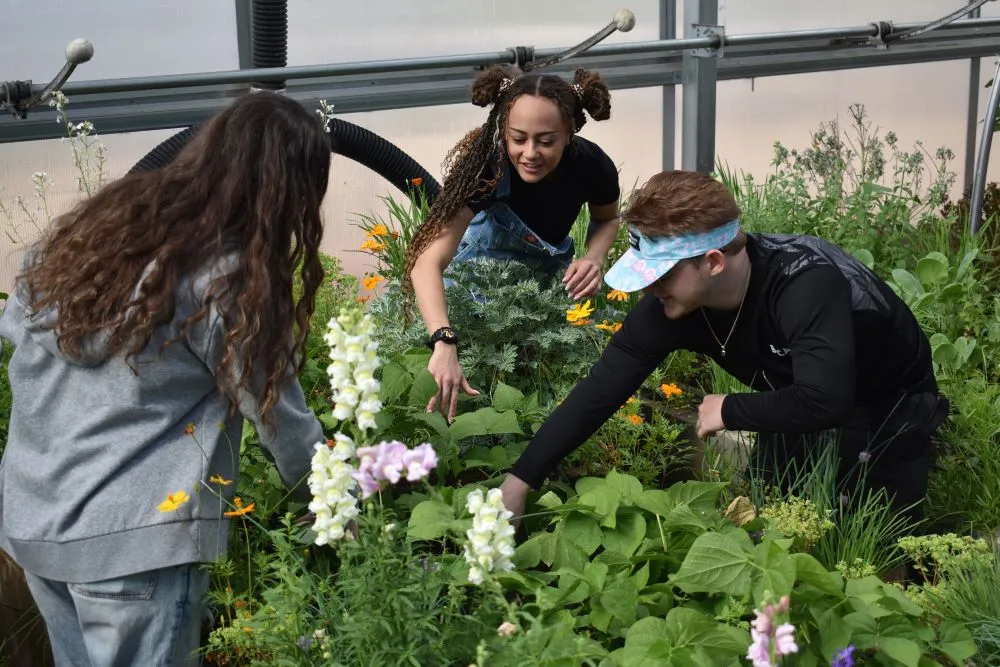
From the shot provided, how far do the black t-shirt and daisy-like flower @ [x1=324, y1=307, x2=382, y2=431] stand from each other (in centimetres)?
164

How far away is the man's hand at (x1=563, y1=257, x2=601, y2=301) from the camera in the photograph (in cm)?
307

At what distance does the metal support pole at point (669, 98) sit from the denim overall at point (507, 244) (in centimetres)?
205

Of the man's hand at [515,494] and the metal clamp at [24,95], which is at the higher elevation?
the metal clamp at [24,95]

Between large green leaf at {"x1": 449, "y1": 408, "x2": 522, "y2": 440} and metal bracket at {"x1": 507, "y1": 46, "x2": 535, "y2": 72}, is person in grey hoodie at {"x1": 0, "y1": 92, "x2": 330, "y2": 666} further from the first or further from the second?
metal bracket at {"x1": 507, "y1": 46, "x2": 535, "y2": 72}

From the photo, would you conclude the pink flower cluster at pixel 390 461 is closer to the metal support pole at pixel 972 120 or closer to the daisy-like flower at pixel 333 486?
the daisy-like flower at pixel 333 486

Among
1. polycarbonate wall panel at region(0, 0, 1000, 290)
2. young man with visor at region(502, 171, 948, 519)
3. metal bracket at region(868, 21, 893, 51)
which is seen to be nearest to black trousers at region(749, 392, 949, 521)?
young man with visor at region(502, 171, 948, 519)

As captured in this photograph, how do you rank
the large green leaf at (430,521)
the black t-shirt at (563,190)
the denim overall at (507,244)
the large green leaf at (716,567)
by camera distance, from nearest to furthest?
1. the large green leaf at (716,567)
2. the large green leaf at (430,521)
3. the black t-shirt at (563,190)
4. the denim overall at (507,244)

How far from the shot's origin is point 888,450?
9.34 feet

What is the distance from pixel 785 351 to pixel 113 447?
4.74 feet

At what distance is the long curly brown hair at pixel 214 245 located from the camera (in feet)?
6.25

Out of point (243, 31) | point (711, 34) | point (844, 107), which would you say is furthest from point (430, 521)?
point (844, 107)

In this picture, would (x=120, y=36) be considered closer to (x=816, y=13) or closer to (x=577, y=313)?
(x=577, y=313)

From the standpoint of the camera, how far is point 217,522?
6.81 ft

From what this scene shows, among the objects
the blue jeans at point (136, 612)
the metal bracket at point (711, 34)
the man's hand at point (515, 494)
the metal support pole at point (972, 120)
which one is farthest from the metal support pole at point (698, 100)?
the blue jeans at point (136, 612)
